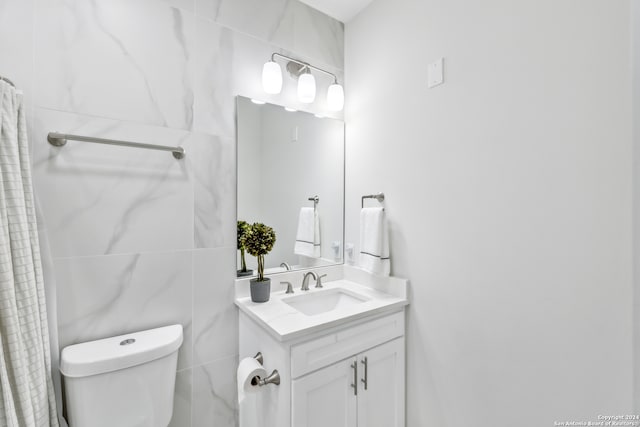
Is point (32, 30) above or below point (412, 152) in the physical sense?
above

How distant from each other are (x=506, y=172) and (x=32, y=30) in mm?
1798

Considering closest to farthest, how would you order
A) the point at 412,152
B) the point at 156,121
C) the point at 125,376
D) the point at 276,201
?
the point at 125,376 < the point at 156,121 < the point at 412,152 < the point at 276,201

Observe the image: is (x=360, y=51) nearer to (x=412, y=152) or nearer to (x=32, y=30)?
(x=412, y=152)

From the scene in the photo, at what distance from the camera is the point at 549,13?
0.99m

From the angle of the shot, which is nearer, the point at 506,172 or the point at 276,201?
the point at 506,172

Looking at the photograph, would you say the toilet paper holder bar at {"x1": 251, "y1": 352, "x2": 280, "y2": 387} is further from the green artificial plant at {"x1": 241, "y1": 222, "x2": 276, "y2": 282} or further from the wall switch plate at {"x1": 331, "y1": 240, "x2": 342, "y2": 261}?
the wall switch plate at {"x1": 331, "y1": 240, "x2": 342, "y2": 261}

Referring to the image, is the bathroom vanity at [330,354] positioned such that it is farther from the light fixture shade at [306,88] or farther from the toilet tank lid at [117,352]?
the light fixture shade at [306,88]

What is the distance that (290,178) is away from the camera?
1672 millimetres

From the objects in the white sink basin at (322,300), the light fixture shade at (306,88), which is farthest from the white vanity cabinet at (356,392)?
the light fixture shade at (306,88)

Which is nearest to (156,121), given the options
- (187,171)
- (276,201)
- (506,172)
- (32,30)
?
(187,171)

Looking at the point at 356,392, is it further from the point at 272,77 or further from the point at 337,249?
the point at 272,77

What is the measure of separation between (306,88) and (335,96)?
0.22 meters

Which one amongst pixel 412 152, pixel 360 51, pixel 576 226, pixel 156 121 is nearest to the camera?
pixel 576 226

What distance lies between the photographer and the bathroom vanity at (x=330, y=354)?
1105 mm
